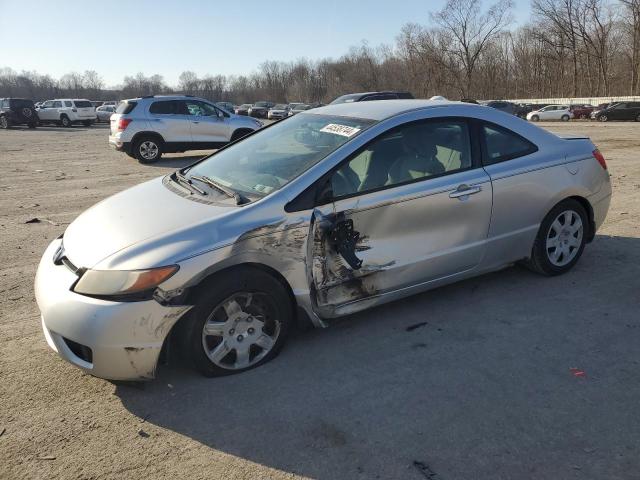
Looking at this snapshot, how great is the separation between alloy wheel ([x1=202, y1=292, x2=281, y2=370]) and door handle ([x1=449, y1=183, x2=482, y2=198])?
1.61 m

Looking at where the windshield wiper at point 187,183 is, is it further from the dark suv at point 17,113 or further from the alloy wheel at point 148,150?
the dark suv at point 17,113

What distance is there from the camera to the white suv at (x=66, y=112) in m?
38.5

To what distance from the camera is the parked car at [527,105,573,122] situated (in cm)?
4116

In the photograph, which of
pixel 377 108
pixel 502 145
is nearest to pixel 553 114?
pixel 502 145

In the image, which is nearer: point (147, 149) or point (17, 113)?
point (147, 149)

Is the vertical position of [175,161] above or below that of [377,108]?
below

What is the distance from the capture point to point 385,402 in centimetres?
297

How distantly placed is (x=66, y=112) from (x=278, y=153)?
3975 centimetres

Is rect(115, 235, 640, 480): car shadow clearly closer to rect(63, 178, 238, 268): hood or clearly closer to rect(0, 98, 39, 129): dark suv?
rect(63, 178, 238, 268): hood

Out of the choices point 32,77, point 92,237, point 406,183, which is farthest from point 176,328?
point 32,77

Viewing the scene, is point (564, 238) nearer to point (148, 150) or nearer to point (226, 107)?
point (148, 150)

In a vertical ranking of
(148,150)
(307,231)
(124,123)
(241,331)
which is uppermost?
(124,123)

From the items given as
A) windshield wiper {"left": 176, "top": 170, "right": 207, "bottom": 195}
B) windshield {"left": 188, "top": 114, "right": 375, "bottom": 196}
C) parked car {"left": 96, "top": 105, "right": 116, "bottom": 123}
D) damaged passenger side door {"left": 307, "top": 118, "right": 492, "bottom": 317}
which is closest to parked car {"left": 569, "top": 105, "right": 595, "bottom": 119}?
parked car {"left": 96, "top": 105, "right": 116, "bottom": 123}

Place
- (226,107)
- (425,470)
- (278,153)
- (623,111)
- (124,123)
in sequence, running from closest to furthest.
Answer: (425,470), (278,153), (124,123), (623,111), (226,107)
